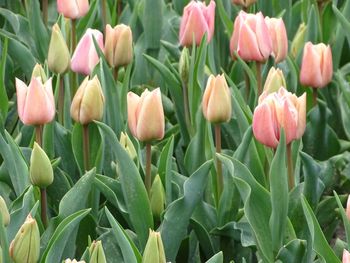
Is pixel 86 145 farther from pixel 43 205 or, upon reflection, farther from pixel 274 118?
pixel 274 118

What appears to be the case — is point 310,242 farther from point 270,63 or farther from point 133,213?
point 270,63

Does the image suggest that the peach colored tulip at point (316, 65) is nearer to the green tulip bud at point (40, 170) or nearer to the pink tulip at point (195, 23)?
the pink tulip at point (195, 23)

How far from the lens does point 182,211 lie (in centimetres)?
196

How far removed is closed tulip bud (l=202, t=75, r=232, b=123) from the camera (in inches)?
77.8

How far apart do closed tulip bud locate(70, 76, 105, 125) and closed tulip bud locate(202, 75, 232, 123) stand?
22 centimetres

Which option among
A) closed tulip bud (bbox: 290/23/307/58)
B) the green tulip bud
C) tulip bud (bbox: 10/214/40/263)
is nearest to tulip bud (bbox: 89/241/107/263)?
tulip bud (bbox: 10/214/40/263)

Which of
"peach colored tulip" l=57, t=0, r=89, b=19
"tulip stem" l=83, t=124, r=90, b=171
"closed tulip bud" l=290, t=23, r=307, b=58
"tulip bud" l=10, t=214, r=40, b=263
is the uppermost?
"peach colored tulip" l=57, t=0, r=89, b=19

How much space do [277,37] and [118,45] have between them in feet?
1.26

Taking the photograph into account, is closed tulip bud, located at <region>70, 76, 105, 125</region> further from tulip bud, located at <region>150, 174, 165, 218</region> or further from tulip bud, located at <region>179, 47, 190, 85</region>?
tulip bud, located at <region>179, 47, 190, 85</region>

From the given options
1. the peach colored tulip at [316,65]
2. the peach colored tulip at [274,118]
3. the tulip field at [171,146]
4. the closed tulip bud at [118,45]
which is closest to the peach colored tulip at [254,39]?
the tulip field at [171,146]

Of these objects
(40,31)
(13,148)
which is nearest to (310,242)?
(13,148)

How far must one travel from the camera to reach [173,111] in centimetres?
267

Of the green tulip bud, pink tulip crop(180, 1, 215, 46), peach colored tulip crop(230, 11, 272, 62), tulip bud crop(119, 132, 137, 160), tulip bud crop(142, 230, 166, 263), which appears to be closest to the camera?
tulip bud crop(142, 230, 166, 263)

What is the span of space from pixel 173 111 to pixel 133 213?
28.1 inches
